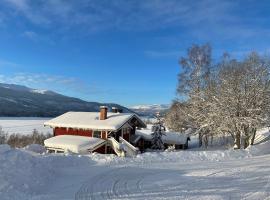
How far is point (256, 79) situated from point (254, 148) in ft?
25.1

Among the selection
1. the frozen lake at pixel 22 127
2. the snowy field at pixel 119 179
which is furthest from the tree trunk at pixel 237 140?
the frozen lake at pixel 22 127

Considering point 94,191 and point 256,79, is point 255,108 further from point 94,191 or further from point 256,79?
point 94,191

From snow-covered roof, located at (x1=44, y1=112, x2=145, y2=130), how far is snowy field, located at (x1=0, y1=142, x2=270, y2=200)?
1358cm

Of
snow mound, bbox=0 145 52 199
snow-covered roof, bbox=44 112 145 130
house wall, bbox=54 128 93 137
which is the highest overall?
snow-covered roof, bbox=44 112 145 130

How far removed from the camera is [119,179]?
61.6ft

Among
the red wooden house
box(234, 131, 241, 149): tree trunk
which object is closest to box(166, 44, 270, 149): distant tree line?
box(234, 131, 241, 149): tree trunk

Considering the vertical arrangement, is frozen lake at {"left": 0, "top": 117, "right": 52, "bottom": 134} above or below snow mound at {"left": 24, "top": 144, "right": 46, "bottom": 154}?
above

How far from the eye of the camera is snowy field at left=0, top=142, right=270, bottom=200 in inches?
588

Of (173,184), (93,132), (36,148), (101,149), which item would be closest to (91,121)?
(93,132)

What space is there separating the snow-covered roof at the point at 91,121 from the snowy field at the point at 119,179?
13.6 metres

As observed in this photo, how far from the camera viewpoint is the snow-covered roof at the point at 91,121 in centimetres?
3961

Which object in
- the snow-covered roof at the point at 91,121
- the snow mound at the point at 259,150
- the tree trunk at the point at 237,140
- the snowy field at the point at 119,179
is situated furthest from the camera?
the snow-covered roof at the point at 91,121

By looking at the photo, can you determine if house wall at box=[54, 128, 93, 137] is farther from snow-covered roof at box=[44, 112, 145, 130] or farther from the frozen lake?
the frozen lake

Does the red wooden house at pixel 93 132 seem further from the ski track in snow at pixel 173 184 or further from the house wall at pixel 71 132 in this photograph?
the ski track in snow at pixel 173 184
